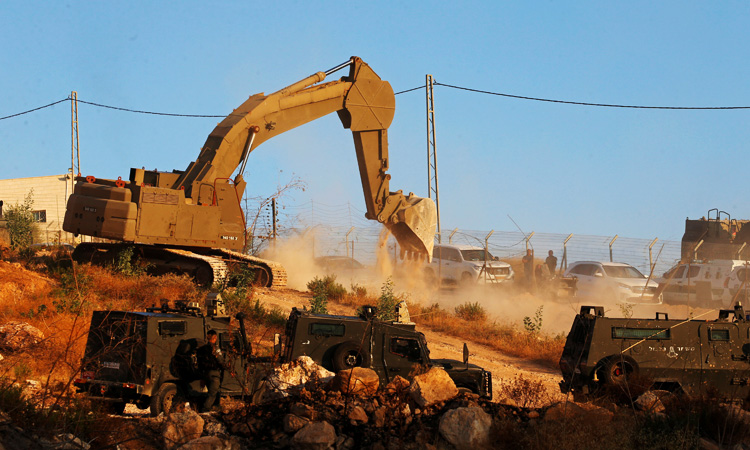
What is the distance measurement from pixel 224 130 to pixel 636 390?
38.6 ft

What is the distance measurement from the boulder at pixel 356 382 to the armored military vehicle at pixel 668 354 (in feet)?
11.5

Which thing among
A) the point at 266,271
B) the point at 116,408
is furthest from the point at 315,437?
the point at 266,271

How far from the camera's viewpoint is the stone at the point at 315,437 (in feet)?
26.0

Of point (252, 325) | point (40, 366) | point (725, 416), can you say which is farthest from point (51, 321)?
point (725, 416)

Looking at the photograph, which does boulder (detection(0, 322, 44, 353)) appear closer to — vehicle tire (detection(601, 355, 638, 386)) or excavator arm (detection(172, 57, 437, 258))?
excavator arm (detection(172, 57, 437, 258))

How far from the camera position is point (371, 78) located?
65.9ft

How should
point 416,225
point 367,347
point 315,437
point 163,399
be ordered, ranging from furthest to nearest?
point 416,225
point 367,347
point 163,399
point 315,437

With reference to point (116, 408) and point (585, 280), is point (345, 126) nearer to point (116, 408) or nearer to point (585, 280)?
point (585, 280)

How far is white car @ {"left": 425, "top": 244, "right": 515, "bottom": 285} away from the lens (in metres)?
27.1

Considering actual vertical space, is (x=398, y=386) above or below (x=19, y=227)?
below

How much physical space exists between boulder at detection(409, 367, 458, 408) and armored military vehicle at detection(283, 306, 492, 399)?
1478 mm

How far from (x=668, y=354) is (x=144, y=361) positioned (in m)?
7.74

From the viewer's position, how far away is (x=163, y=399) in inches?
394

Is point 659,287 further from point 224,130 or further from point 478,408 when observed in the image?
point 478,408
